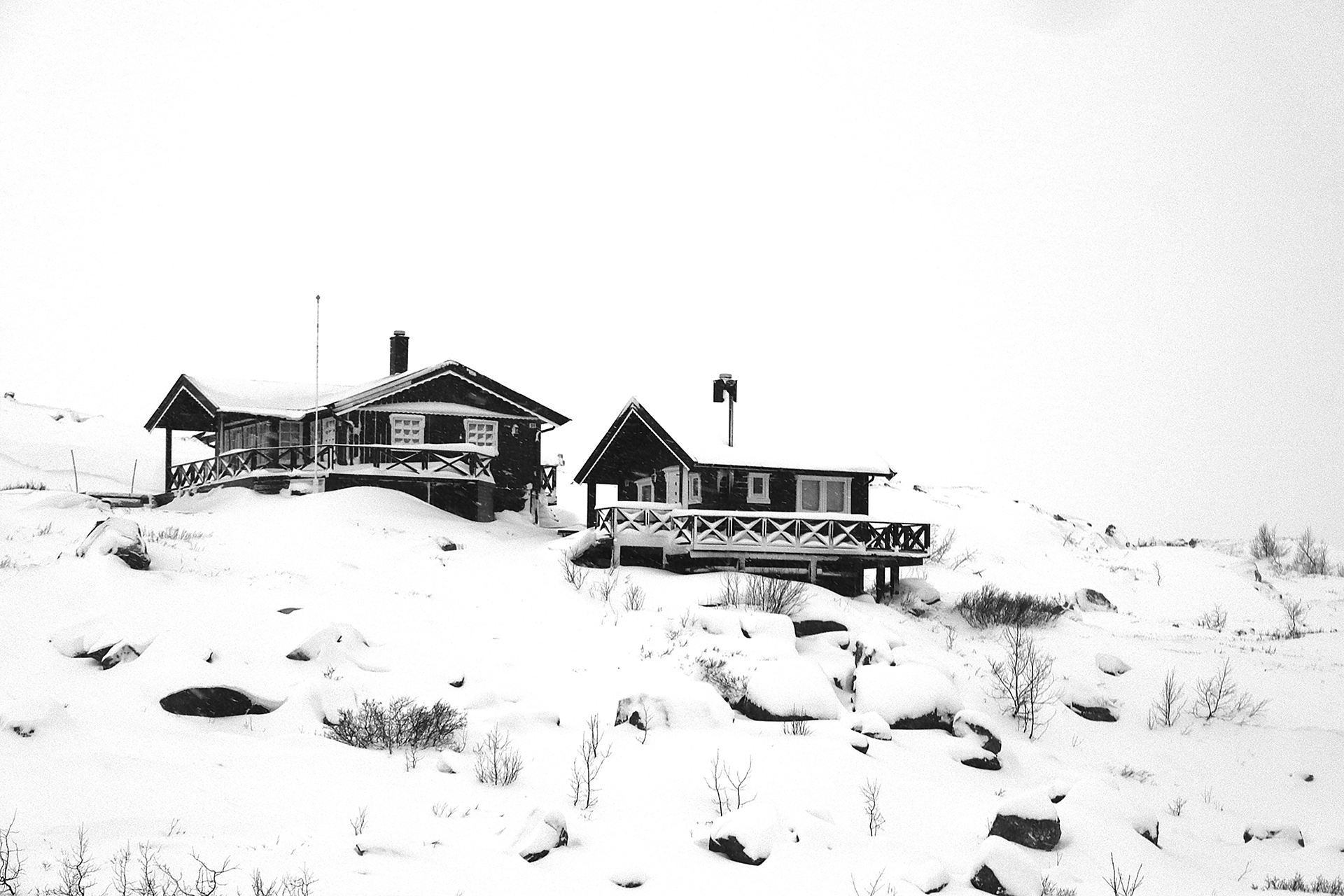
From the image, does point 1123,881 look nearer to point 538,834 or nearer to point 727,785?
point 727,785

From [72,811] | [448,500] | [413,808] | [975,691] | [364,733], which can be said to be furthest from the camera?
[448,500]

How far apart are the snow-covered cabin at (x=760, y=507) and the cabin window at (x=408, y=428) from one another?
7.73 metres

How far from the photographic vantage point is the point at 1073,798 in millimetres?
19172

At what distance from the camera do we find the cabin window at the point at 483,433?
4084 centimetres

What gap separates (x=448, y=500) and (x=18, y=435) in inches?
1400

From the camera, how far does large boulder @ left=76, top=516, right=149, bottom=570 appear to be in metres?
23.8

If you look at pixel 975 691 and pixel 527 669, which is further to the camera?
pixel 975 691

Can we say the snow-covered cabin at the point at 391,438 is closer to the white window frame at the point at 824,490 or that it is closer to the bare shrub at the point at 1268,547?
the white window frame at the point at 824,490

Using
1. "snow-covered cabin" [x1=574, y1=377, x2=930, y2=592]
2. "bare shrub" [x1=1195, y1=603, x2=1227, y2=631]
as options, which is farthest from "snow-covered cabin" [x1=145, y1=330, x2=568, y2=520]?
"bare shrub" [x1=1195, y1=603, x2=1227, y2=631]

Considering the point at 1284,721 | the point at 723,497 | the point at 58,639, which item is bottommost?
the point at 1284,721

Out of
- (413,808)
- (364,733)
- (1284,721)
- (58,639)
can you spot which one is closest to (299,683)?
(364,733)

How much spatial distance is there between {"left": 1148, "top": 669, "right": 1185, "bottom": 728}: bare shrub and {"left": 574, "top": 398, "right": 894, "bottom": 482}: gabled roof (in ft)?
A: 33.9

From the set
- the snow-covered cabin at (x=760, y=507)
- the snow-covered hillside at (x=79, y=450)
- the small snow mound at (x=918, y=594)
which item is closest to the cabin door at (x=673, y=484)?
the snow-covered cabin at (x=760, y=507)

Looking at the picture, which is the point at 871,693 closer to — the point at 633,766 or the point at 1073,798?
the point at 1073,798
